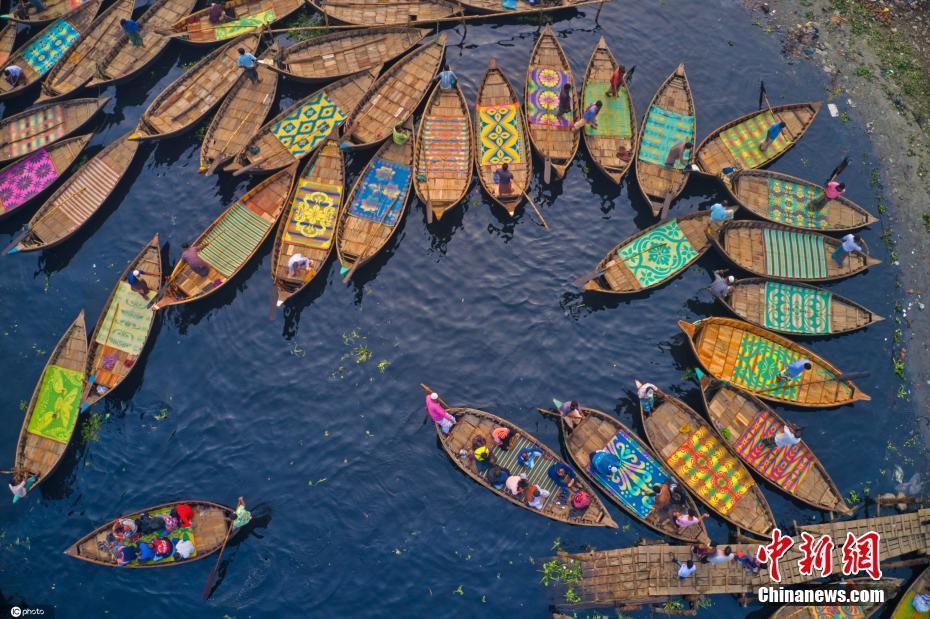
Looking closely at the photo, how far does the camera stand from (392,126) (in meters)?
32.5

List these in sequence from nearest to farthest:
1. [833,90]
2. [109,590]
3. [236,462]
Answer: [109,590] < [236,462] < [833,90]

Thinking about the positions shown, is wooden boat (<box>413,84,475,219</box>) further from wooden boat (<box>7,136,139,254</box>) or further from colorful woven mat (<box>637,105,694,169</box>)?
wooden boat (<box>7,136,139,254</box>)

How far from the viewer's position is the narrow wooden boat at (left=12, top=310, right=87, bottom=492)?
26844 mm

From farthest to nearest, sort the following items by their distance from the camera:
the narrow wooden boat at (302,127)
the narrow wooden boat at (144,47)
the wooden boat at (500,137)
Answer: the narrow wooden boat at (144,47), the narrow wooden boat at (302,127), the wooden boat at (500,137)

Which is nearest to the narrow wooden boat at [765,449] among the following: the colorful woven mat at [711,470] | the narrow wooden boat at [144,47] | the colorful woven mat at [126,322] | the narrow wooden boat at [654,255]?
the colorful woven mat at [711,470]

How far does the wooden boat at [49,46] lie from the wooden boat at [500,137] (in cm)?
2411

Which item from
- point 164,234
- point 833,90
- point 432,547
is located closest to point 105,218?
point 164,234

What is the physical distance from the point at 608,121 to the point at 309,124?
53.5ft

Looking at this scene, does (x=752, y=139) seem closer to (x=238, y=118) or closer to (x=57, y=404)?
(x=238, y=118)

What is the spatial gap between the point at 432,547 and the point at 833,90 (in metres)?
33.4

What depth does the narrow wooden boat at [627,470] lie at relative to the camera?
82.9 ft

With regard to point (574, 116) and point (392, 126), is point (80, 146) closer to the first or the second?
point (392, 126)

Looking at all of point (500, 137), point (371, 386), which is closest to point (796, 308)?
point (500, 137)

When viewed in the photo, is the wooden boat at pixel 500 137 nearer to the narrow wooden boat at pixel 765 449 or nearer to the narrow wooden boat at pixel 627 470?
the narrow wooden boat at pixel 627 470
